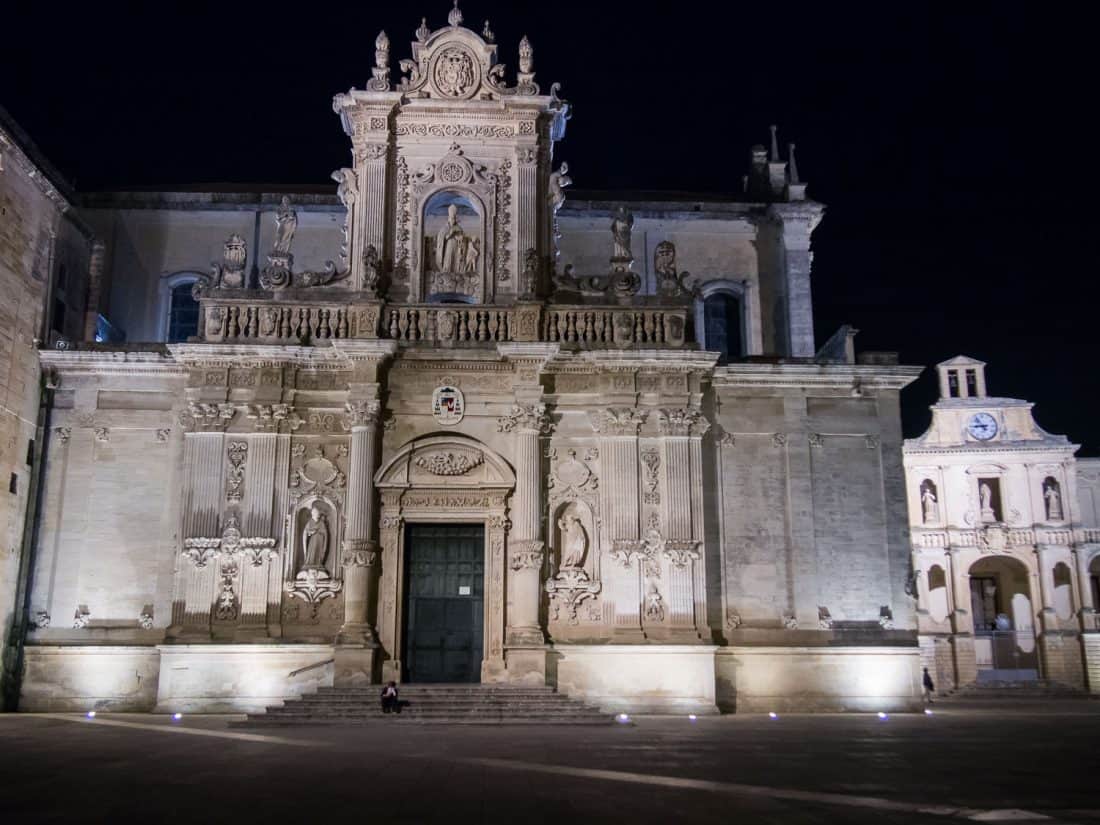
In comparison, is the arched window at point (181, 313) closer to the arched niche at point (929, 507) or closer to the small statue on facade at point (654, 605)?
the small statue on facade at point (654, 605)

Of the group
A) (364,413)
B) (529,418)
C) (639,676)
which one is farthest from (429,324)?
(639,676)

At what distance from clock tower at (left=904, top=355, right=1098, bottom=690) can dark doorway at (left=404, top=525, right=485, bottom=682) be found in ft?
92.8

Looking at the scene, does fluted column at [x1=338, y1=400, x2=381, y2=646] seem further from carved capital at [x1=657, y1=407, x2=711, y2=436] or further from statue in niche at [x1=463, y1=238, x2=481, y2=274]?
carved capital at [x1=657, y1=407, x2=711, y2=436]

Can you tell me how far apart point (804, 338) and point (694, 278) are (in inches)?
162

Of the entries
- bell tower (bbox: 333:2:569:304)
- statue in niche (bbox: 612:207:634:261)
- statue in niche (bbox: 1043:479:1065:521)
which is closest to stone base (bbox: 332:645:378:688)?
bell tower (bbox: 333:2:569:304)

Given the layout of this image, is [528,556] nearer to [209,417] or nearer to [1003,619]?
[209,417]

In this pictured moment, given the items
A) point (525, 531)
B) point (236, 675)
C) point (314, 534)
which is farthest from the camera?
point (314, 534)

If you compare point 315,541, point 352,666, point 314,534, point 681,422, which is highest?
point 681,422

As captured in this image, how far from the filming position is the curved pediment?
24.9 meters

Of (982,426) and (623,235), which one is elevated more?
(623,235)

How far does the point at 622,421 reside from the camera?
997 inches

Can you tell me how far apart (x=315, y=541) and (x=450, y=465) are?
3.67 metres

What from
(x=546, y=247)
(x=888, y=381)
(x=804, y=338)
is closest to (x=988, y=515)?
(x=804, y=338)

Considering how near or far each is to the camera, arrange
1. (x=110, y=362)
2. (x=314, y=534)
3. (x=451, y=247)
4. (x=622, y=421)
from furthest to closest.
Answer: (x=451, y=247) < (x=110, y=362) < (x=622, y=421) < (x=314, y=534)
